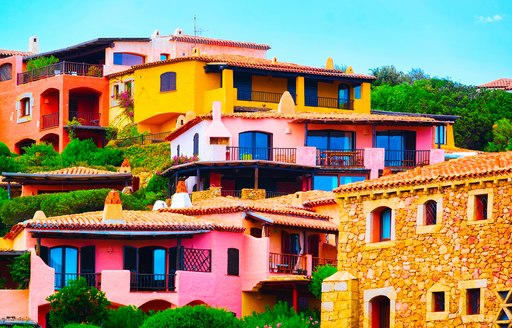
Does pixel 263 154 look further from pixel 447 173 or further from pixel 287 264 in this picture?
pixel 447 173

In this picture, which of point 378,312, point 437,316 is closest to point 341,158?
point 378,312

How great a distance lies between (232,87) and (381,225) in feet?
120

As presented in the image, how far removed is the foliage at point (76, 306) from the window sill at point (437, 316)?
→ 12.5 metres

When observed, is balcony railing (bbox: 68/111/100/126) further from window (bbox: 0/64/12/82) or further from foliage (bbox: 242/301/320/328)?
foliage (bbox: 242/301/320/328)

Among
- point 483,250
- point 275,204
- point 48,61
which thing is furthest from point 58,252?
point 48,61

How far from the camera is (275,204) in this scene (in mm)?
69688

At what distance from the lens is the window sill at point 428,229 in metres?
51.9

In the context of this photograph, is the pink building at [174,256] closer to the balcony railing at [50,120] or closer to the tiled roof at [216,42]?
the balcony railing at [50,120]

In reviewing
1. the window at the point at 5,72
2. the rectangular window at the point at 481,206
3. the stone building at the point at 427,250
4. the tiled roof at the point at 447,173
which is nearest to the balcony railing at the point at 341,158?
the tiled roof at the point at 447,173

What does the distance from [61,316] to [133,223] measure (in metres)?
5.35

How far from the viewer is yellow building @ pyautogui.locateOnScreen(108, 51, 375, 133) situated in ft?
296

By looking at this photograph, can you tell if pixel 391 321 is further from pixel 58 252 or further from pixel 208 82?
pixel 208 82

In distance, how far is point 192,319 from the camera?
56469 mm

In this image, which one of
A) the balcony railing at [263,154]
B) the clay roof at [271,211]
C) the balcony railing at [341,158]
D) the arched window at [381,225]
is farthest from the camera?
the balcony railing at [341,158]
